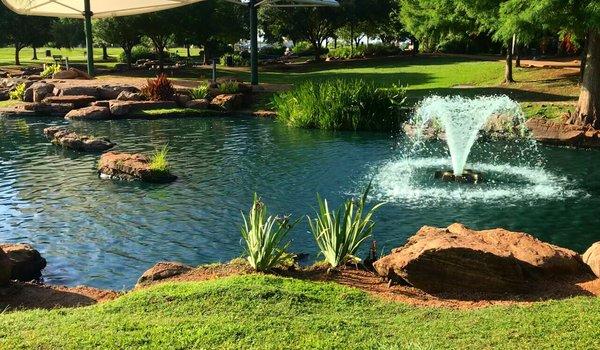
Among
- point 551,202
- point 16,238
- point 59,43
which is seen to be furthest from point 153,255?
point 59,43

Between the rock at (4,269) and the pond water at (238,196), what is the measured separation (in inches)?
38.5

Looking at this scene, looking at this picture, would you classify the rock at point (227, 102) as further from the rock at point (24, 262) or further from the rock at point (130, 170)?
the rock at point (24, 262)

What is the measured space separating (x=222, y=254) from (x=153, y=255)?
114cm

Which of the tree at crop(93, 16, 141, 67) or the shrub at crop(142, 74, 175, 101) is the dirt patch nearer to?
the shrub at crop(142, 74, 175, 101)

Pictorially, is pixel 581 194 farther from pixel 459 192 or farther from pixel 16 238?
pixel 16 238

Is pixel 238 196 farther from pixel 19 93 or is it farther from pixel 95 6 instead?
pixel 95 6

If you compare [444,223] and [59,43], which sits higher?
[59,43]

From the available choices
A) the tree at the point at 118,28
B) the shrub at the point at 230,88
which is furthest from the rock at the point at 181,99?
the tree at the point at 118,28

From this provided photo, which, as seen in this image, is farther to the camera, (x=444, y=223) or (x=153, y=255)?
(x=444, y=223)

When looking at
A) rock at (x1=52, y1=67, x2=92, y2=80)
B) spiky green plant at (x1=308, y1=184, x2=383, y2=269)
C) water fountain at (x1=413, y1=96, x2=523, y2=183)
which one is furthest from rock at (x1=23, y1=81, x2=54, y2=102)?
spiky green plant at (x1=308, y1=184, x2=383, y2=269)

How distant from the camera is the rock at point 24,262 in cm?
909

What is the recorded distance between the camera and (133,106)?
91.1ft

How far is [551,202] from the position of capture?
13211mm

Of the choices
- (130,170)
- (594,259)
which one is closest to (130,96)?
(130,170)
